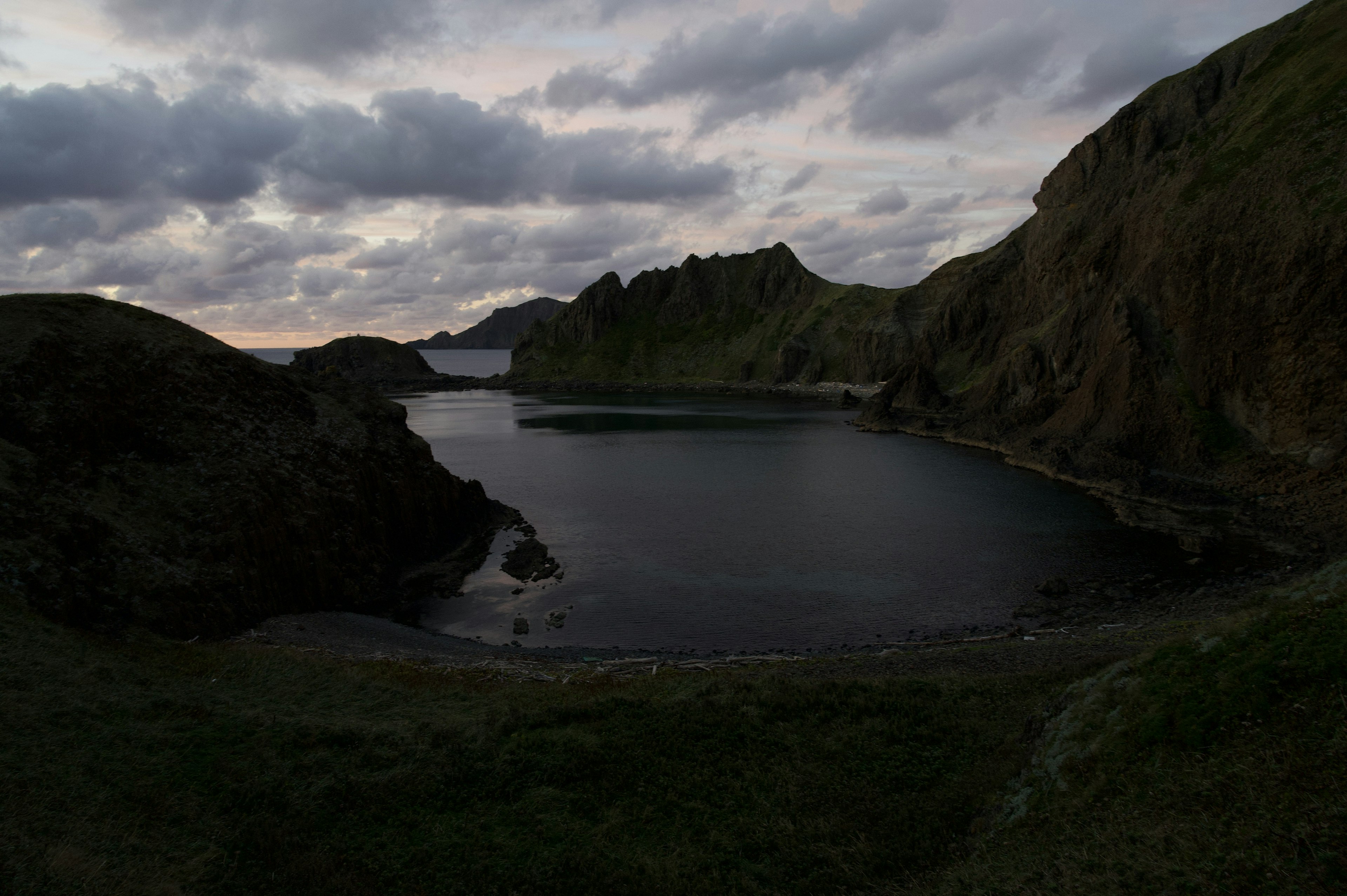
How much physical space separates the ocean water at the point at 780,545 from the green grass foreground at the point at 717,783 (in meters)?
14.6

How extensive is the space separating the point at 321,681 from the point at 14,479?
664 inches

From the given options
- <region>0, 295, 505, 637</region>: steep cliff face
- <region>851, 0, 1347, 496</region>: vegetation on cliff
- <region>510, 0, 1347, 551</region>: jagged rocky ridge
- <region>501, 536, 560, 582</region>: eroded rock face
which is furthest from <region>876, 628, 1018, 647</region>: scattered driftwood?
<region>851, 0, 1347, 496</region>: vegetation on cliff

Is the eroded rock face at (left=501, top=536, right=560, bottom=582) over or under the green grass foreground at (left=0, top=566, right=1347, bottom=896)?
under

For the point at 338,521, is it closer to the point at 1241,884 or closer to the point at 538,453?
the point at 1241,884

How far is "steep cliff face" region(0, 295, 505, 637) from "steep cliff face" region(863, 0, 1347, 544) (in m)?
58.8

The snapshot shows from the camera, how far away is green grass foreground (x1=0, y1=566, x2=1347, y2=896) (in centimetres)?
1069

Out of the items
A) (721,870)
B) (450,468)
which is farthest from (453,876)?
(450,468)

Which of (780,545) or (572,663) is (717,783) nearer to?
(572,663)

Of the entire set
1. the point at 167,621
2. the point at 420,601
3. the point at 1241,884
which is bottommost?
the point at 420,601

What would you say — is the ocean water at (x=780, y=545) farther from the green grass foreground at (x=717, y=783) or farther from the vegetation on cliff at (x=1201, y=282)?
the green grass foreground at (x=717, y=783)

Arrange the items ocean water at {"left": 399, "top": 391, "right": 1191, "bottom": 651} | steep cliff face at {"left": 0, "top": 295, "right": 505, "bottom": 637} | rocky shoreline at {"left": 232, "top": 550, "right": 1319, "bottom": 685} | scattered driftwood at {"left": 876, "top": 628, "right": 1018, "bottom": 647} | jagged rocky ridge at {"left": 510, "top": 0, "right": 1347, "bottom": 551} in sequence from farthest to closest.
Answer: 1. jagged rocky ridge at {"left": 510, "top": 0, "right": 1347, "bottom": 551}
2. ocean water at {"left": 399, "top": 391, "right": 1191, "bottom": 651}
3. scattered driftwood at {"left": 876, "top": 628, "right": 1018, "bottom": 647}
4. steep cliff face at {"left": 0, "top": 295, "right": 505, "bottom": 637}
5. rocky shoreline at {"left": 232, "top": 550, "right": 1319, "bottom": 685}

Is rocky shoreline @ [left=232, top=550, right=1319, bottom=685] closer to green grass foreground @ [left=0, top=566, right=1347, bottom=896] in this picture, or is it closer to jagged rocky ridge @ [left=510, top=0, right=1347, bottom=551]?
green grass foreground @ [left=0, top=566, right=1347, bottom=896]

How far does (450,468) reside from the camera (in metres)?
81.1

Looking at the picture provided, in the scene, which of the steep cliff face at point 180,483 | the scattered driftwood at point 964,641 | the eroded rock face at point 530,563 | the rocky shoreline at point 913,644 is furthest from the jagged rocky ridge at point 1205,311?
the steep cliff face at point 180,483
